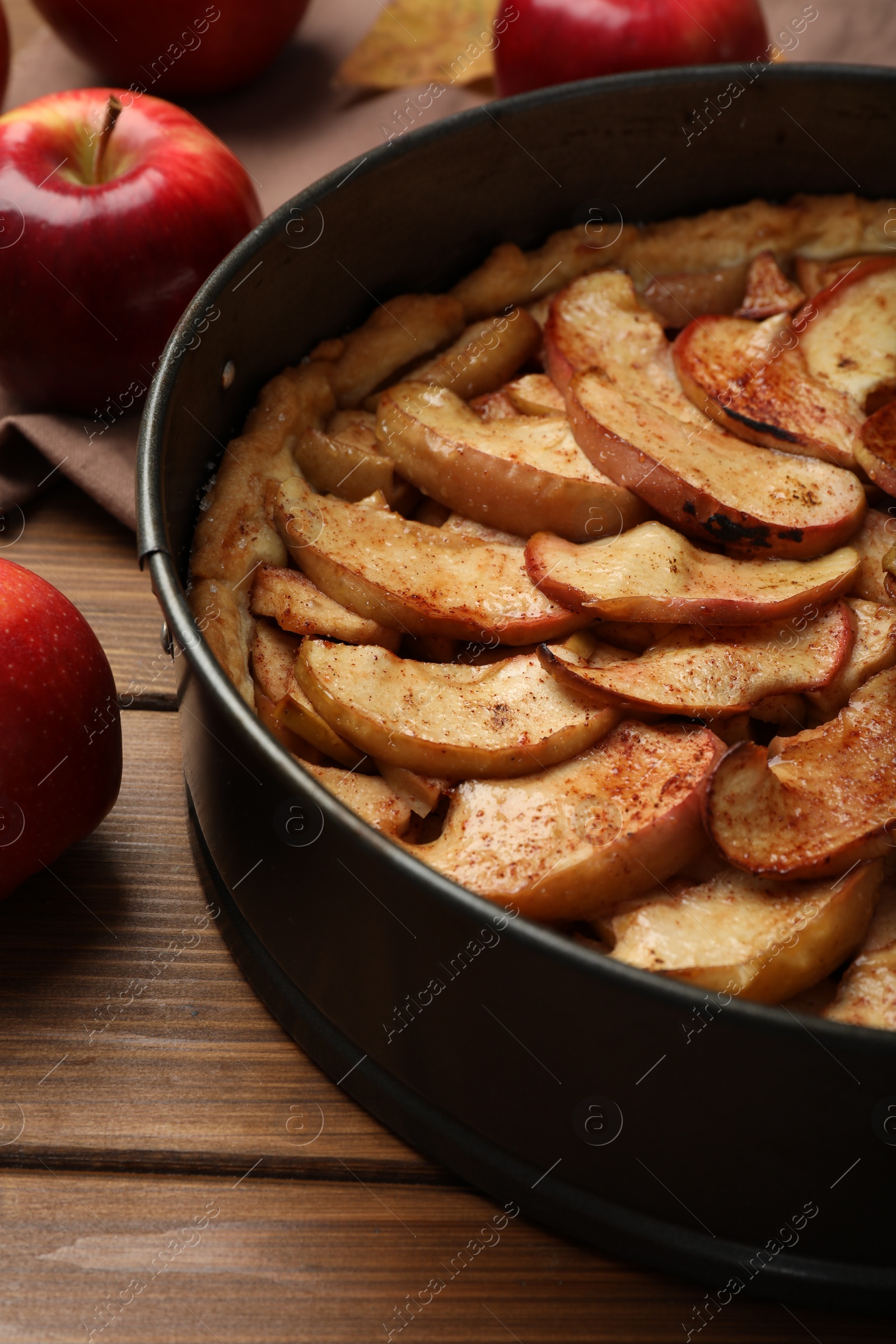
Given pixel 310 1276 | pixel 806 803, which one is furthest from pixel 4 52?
pixel 310 1276

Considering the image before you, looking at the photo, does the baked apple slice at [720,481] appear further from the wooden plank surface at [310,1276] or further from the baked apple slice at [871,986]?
the wooden plank surface at [310,1276]

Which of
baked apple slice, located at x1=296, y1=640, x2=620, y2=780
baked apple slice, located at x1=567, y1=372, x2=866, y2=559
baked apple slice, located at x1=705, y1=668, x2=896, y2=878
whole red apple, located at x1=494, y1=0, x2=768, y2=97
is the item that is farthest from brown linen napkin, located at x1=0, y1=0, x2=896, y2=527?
baked apple slice, located at x1=705, y1=668, x2=896, y2=878

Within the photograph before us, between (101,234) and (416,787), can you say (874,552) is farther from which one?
(101,234)

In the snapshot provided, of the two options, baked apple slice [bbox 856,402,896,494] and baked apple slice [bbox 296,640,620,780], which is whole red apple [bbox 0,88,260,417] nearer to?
baked apple slice [bbox 296,640,620,780]

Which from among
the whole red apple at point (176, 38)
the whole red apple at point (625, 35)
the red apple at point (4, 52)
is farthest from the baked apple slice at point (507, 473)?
the red apple at point (4, 52)

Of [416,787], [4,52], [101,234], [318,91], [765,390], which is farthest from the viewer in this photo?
[318,91]

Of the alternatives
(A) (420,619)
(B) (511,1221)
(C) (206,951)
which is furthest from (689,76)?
(B) (511,1221)

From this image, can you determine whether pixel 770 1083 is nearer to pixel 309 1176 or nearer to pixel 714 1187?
pixel 714 1187
